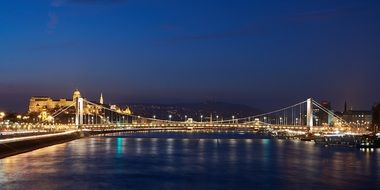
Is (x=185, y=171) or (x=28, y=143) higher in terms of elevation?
(x=28, y=143)

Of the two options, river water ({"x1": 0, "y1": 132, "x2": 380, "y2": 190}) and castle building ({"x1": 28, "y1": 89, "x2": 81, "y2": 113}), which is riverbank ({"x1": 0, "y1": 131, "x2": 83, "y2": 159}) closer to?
river water ({"x1": 0, "y1": 132, "x2": 380, "y2": 190})

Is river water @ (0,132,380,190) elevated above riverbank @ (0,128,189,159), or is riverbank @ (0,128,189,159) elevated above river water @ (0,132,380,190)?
riverbank @ (0,128,189,159)

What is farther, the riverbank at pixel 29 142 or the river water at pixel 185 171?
the riverbank at pixel 29 142

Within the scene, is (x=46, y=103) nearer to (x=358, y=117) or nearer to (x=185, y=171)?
(x=358, y=117)

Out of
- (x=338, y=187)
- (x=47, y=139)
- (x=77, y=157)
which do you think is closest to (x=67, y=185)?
(x=338, y=187)

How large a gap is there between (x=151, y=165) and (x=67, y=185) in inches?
436

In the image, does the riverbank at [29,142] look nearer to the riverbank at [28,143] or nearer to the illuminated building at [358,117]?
the riverbank at [28,143]

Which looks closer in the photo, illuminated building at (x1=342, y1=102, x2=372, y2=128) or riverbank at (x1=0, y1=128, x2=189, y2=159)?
riverbank at (x1=0, y1=128, x2=189, y2=159)

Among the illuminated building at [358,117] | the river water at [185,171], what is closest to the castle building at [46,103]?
the illuminated building at [358,117]

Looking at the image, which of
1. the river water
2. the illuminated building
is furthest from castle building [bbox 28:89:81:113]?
the river water

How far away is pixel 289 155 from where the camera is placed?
4766 cm

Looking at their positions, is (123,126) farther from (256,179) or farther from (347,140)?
(256,179)

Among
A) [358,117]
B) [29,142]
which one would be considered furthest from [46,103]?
[29,142]

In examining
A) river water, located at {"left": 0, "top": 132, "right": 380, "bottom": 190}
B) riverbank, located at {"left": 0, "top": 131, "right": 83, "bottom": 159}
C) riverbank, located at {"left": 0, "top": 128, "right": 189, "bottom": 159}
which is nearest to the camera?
river water, located at {"left": 0, "top": 132, "right": 380, "bottom": 190}
